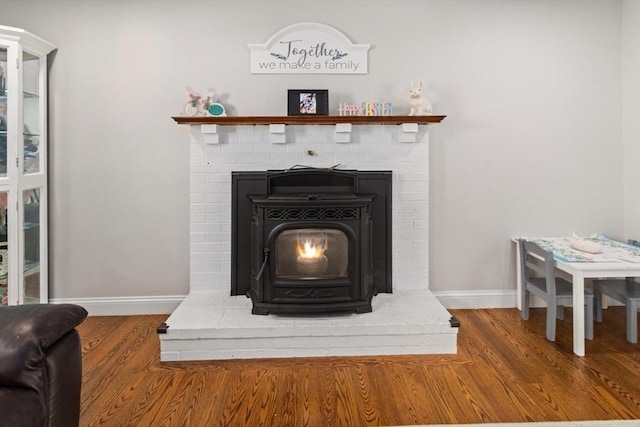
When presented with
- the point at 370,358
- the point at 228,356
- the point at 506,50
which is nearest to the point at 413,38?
the point at 506,50

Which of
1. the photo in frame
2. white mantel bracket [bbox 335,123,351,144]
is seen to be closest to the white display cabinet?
the photo in frame

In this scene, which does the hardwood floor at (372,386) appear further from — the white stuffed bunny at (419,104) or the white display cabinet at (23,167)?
the white stuffed bunny at (419,104)

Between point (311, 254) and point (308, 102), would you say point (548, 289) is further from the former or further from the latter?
point (308, 102)

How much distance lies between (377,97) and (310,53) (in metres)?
0.58

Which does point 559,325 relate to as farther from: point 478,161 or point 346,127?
point 346,127

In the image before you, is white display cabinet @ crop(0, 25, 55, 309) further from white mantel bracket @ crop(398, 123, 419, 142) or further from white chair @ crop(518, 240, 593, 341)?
white chair @ crop(518, 240, 593, 341)

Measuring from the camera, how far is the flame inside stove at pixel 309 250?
2.81 meters

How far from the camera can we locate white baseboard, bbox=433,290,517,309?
11.1 feet

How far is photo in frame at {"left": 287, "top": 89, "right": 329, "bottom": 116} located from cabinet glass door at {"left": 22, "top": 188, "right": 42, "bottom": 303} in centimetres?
187

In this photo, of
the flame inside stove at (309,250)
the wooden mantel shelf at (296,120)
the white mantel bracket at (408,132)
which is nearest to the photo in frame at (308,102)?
the wooden mantel shelf at (296,120)

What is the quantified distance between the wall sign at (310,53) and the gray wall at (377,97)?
0.06 m

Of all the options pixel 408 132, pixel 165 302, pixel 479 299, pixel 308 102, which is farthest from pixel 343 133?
pixel 165 302

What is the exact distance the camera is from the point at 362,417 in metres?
1.94

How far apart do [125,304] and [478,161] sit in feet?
9.26
